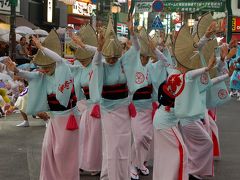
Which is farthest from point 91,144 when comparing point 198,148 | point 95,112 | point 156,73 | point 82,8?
point 82,8

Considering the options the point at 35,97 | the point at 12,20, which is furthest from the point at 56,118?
the point at 12,20

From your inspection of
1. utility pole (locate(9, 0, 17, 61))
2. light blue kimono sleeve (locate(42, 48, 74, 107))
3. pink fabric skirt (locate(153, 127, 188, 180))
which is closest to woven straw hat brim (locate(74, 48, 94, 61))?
light blue kimono sleeve (locate(42, 48, 74, 107))

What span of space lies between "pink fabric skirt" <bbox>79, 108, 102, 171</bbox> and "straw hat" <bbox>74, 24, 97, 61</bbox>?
2.49 feet

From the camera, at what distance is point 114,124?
18.3 feet

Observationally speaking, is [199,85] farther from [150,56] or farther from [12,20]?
[12,20]

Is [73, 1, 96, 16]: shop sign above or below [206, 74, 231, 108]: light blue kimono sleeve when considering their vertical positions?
above

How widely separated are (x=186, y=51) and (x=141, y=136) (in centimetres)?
180

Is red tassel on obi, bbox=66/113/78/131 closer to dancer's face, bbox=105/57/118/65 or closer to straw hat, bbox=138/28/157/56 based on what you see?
dancer's face, bbox=105/57/118/65

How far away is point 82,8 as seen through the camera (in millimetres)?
35906

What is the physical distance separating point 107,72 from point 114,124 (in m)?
0.59

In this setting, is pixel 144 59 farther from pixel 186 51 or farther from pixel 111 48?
pixel 186 51

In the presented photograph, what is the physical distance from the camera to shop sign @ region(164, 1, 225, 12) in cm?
2256

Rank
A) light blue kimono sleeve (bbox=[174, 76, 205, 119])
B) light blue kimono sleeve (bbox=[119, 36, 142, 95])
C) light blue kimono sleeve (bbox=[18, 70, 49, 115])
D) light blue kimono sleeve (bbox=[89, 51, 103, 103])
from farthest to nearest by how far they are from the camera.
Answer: light blue kimono sleeve (bbox=[119, 36, 142, 95])
light blue kimono sleeve (bbox=[89, 51, 103, 103])
light blue kimono sleeve (bbox=[18, 70, 49, 115])
light blue kimono sleeve (bbox=[174, 76, 205, 119])

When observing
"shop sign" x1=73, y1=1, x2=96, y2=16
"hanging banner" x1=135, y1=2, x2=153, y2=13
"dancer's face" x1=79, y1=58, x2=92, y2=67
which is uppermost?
"shop sign" x1=73, y1=1, x2=96, y2=16
